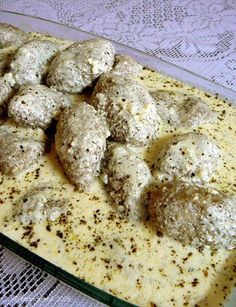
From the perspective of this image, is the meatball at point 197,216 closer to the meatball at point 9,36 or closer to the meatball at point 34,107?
the meatball at point 34,107

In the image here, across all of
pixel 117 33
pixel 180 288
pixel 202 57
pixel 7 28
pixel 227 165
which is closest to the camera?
pixel 180 288

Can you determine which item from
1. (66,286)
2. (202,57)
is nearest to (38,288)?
(66,286)

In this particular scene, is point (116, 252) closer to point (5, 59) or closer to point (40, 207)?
point (40, 207)

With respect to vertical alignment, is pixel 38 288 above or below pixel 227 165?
below

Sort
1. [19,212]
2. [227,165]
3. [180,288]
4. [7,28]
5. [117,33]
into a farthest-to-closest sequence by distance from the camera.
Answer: [117,33], [7,28], [227,165], [19,212], [180,288]

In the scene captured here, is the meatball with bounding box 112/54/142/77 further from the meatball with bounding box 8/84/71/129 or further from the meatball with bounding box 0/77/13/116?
the meatball with bounding box 0/77/13/116

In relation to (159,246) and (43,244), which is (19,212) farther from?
(159,246)
